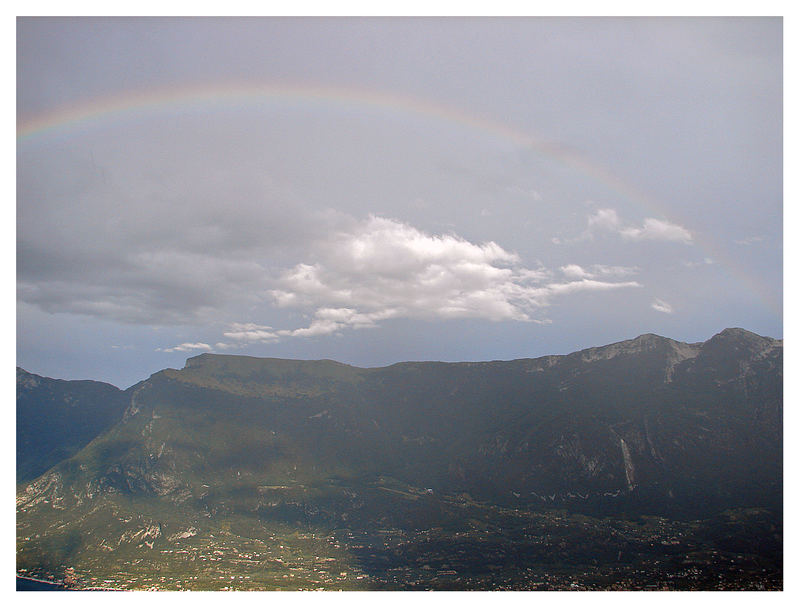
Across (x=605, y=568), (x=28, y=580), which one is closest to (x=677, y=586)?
(x=605, y=568)

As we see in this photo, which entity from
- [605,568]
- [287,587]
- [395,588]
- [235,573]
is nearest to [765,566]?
[605,568]

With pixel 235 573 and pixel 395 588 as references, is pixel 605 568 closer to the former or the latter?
pixel 395 588

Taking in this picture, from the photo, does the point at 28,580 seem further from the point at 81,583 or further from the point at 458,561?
the point at 458,561

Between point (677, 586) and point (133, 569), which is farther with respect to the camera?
point (133, 569)
